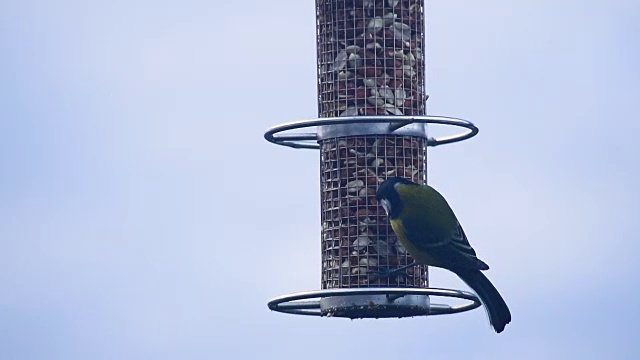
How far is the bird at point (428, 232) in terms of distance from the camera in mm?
32406

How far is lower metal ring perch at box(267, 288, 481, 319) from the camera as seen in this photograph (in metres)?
32.2

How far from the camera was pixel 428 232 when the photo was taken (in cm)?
3250

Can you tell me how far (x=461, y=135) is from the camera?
33.2m

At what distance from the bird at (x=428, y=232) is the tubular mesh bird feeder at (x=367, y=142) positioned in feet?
1.32

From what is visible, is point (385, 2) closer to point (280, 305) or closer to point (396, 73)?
point (396, 73)

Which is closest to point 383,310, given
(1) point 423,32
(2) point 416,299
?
(2) point 416,299

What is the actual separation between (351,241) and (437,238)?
38.3 inches

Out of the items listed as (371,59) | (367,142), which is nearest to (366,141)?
(367,142)

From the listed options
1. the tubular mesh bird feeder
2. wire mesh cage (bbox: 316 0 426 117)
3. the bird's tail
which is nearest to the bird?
the bird's tail

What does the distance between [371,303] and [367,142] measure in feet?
5.06

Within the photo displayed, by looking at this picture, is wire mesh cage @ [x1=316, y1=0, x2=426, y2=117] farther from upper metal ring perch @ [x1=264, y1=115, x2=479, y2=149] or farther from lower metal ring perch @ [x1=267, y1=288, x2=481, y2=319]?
lower metal ring perch @ [x1=267, y1=288, x2=481, y2=319]

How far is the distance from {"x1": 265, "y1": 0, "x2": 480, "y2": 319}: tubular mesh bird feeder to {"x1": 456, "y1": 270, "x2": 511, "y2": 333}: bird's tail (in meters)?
0.36

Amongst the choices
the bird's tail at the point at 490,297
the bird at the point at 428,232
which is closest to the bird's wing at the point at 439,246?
the bird at the point at 428,232

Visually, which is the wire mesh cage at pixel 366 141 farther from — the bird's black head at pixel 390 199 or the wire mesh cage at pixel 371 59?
the bird's black head at pixel 390 199
